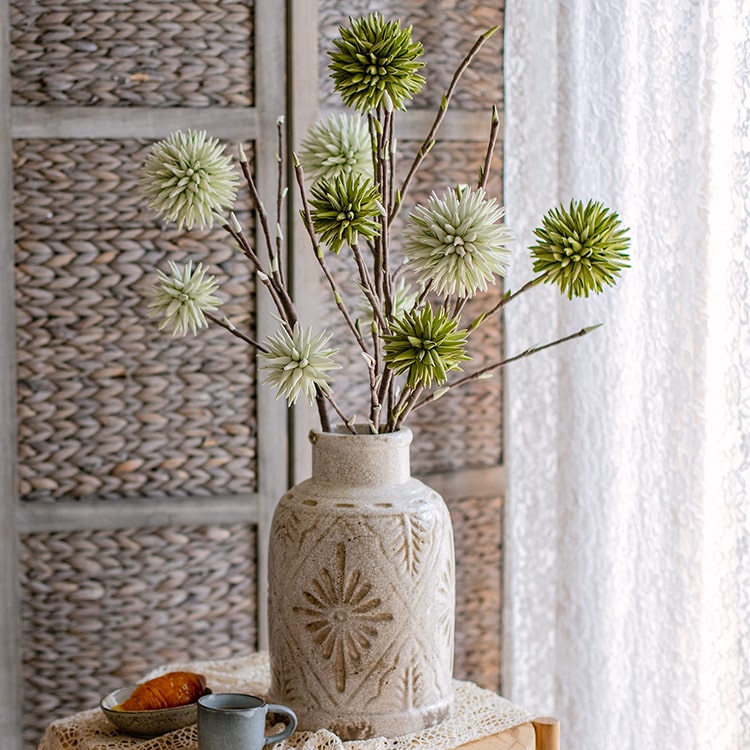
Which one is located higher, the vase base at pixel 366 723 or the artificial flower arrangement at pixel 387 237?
the artificial flower arrangement at pixel 387 237

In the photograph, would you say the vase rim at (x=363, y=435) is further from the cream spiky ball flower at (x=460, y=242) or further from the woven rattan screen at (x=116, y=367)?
the woven rattan screen at (x=116, y=367)

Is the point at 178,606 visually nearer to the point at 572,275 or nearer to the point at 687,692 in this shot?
the point at 687,692

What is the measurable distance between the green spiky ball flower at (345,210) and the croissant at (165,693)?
1.69ft

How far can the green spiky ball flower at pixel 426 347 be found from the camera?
1.01 metres

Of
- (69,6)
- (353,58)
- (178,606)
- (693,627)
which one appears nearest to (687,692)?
(693,627)

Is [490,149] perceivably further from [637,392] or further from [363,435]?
[637,392]

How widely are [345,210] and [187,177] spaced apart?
0.19 meters

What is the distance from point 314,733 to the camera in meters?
1.09

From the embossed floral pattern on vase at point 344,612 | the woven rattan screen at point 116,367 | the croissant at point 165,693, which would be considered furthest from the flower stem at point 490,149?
the croissant at point 165,693

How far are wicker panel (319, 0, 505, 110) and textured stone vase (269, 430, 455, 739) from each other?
72 centimetres

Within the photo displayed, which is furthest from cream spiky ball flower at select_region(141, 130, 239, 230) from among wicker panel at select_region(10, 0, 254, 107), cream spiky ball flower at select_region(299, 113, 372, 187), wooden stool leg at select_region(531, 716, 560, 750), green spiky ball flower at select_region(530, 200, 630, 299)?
wooden stool leg at select_region(531, 716, 560, 750)

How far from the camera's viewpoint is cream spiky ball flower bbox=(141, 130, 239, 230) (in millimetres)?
1104

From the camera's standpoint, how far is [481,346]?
1.68 m

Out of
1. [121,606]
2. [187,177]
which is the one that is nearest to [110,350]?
[121,606]
